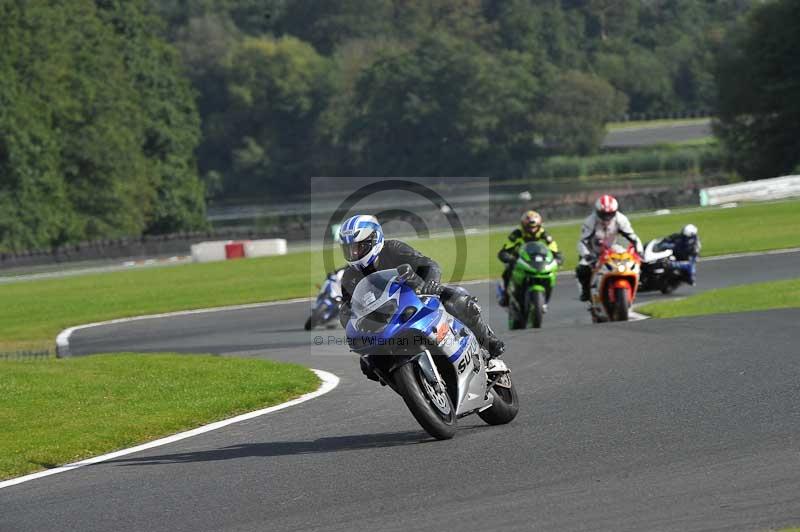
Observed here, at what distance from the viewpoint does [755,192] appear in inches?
1854

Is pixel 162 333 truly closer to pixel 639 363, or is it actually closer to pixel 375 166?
pixel 639 363

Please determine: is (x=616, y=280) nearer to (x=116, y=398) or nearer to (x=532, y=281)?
(x=532, y=281)

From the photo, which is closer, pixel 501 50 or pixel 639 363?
pixel 639 363

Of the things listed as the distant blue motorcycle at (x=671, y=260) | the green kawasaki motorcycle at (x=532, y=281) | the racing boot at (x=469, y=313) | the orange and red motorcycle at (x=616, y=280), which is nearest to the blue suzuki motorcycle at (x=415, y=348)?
the racing boot at (x=469, y=313)

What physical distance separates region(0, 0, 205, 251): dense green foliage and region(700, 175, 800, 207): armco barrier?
2995cm

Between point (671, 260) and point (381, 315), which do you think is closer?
point (381, 315)

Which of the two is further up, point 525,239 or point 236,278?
point 525,239

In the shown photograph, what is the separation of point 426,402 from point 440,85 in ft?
338

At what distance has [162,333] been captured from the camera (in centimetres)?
2308

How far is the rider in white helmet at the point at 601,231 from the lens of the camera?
17.2 m

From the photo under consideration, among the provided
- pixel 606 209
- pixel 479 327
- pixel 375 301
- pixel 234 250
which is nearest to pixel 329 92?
pixel 234 250

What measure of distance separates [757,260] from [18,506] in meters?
21.8

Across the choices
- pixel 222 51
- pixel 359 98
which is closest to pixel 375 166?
pixel 359 98

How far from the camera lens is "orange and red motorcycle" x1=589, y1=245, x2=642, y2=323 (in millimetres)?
16859
